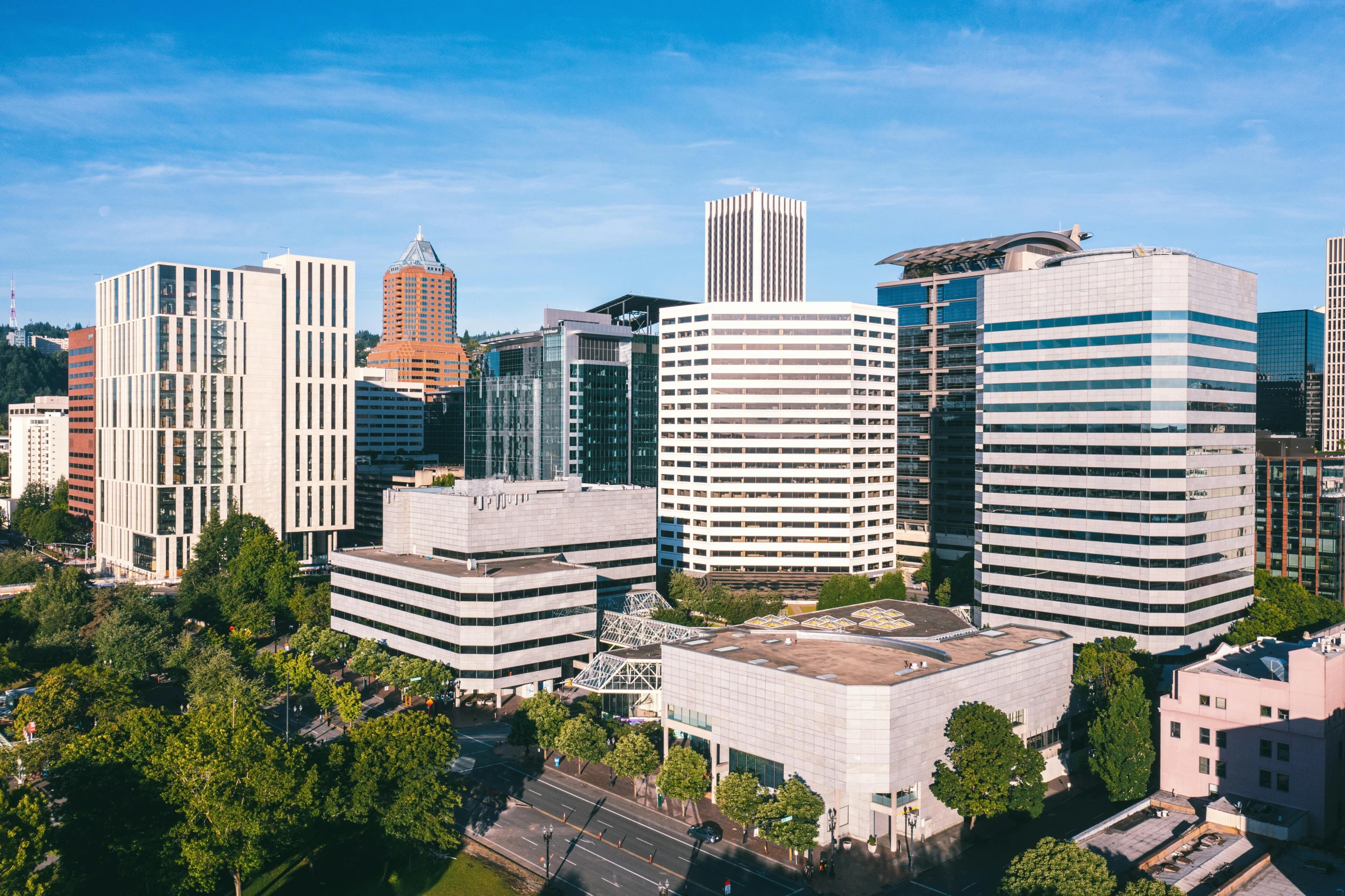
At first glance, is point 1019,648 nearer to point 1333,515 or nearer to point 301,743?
point 301,743

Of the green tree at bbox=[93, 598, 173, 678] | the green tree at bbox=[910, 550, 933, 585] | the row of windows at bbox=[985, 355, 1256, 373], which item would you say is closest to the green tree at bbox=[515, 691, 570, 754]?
the green tree at bbox=[93, 598, 173, 678]

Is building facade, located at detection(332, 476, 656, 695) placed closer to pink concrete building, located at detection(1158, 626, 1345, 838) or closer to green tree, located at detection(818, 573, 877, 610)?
green tree, located at detection(818, 573, 877, 610)

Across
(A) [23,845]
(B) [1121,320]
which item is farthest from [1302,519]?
(A) [23,845]

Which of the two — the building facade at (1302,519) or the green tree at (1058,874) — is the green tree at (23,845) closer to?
the green tree at (1058,874)

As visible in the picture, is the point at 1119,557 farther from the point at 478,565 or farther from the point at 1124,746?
the point at 478,565

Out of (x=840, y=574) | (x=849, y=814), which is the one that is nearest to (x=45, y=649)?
(x=849, y=814)

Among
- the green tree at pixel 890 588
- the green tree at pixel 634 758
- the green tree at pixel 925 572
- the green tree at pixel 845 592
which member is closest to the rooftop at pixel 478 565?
the green tree at pixel 634 758

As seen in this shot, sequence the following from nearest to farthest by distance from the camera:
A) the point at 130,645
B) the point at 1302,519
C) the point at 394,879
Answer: the point at 394,879
the point at 130,645
the point at 1302,519

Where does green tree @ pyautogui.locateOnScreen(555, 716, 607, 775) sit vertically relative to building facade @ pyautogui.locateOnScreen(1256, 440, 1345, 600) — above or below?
below
